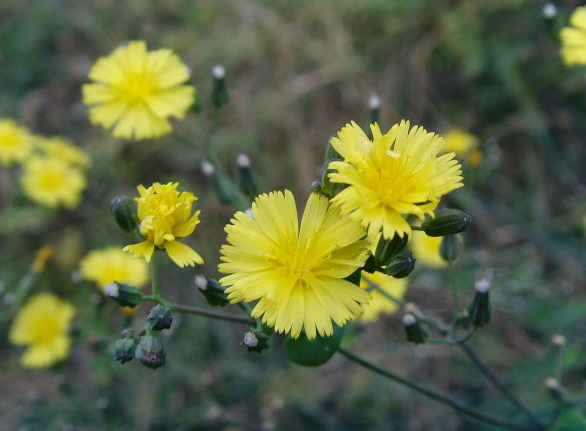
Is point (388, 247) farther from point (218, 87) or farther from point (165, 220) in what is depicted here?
point (218, 87)

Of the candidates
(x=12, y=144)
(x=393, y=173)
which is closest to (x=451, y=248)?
(x=393, y=173)

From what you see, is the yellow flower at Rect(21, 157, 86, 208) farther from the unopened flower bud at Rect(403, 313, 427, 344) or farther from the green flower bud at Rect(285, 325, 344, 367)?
the unopened flower bud at Rect(403, 313, 427, 344)

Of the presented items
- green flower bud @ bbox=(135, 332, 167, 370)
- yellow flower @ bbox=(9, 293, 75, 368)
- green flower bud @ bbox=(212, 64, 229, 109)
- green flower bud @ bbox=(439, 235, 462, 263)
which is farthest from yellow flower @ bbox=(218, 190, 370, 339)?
yellow flower @ bbox=(9, 293, 75, 368)

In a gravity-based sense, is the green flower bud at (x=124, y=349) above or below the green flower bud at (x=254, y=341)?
below

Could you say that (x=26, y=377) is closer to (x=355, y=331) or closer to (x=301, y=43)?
(x=355, y=331)

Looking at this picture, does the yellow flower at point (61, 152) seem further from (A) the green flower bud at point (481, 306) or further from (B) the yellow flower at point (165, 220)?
(A) the green flower bud at point (481, 306)

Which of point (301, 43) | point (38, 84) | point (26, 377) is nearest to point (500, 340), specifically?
point (301, 43)

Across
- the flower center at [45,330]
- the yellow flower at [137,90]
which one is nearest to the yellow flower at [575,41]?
the yellow flower at [137,90]
